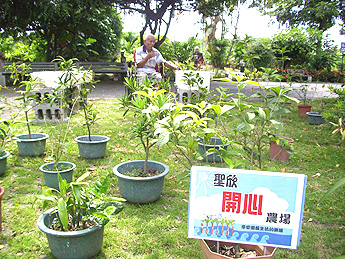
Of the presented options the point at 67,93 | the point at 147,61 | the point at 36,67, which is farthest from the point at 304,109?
the point at 36,67

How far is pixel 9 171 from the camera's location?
3.77 m

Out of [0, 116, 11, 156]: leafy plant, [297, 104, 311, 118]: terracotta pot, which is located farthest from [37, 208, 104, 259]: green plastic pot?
[297, 104, 311, 118]: terracotta pot

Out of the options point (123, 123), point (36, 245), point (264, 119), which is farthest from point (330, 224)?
point (123, 123)

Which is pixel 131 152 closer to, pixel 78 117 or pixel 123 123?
pixel 123 123

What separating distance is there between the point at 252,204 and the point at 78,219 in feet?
4.14

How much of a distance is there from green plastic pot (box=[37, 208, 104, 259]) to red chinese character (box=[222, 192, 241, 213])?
0.96 m

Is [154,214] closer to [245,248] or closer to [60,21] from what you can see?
[245,248]

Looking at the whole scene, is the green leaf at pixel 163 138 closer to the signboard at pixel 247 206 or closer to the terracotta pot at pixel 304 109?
the signboard at pixel 247 206

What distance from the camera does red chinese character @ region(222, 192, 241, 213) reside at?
5.36 feet

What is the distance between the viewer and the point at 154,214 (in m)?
2.88

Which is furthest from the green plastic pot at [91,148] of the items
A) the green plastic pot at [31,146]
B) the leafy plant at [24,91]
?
the leafy plant at [24,91]

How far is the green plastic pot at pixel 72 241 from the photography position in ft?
6.69

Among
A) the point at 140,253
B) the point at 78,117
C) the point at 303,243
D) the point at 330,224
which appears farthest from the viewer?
the point at 78,117

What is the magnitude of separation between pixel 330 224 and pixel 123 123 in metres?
4.38
